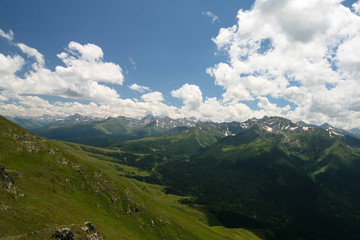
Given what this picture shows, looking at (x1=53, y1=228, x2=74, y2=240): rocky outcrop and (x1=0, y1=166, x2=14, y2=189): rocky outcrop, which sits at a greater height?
(x1=53, y1=228, x2=74, y2=240): rocky outcrop

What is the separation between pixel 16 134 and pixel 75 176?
39.6 m

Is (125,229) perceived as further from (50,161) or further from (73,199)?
(50,161)

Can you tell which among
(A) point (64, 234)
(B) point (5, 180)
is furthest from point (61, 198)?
(A) point (64, 234)

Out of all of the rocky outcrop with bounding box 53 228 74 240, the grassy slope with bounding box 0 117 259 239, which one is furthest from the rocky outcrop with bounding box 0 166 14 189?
the rocky outcrop with bounding box 53 228 74 240

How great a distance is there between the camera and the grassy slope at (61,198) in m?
54.7

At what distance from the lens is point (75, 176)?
97.6 metres

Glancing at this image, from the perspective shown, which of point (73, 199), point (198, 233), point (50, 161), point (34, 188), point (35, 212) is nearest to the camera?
point (35, 212)

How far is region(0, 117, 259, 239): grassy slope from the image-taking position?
179ft

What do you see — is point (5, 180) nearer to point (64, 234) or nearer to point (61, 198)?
point (61, 198)

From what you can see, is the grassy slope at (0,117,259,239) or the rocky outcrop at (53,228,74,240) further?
the grassy slope at (0,117,259,239)

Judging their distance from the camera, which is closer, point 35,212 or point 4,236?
point 4,236

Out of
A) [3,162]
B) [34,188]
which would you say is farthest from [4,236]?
[3,162]

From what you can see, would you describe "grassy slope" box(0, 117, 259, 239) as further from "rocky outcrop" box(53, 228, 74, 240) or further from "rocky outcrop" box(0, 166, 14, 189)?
"rocky outcrop" box(53, 228, 74, 240)

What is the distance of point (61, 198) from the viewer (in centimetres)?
7738
